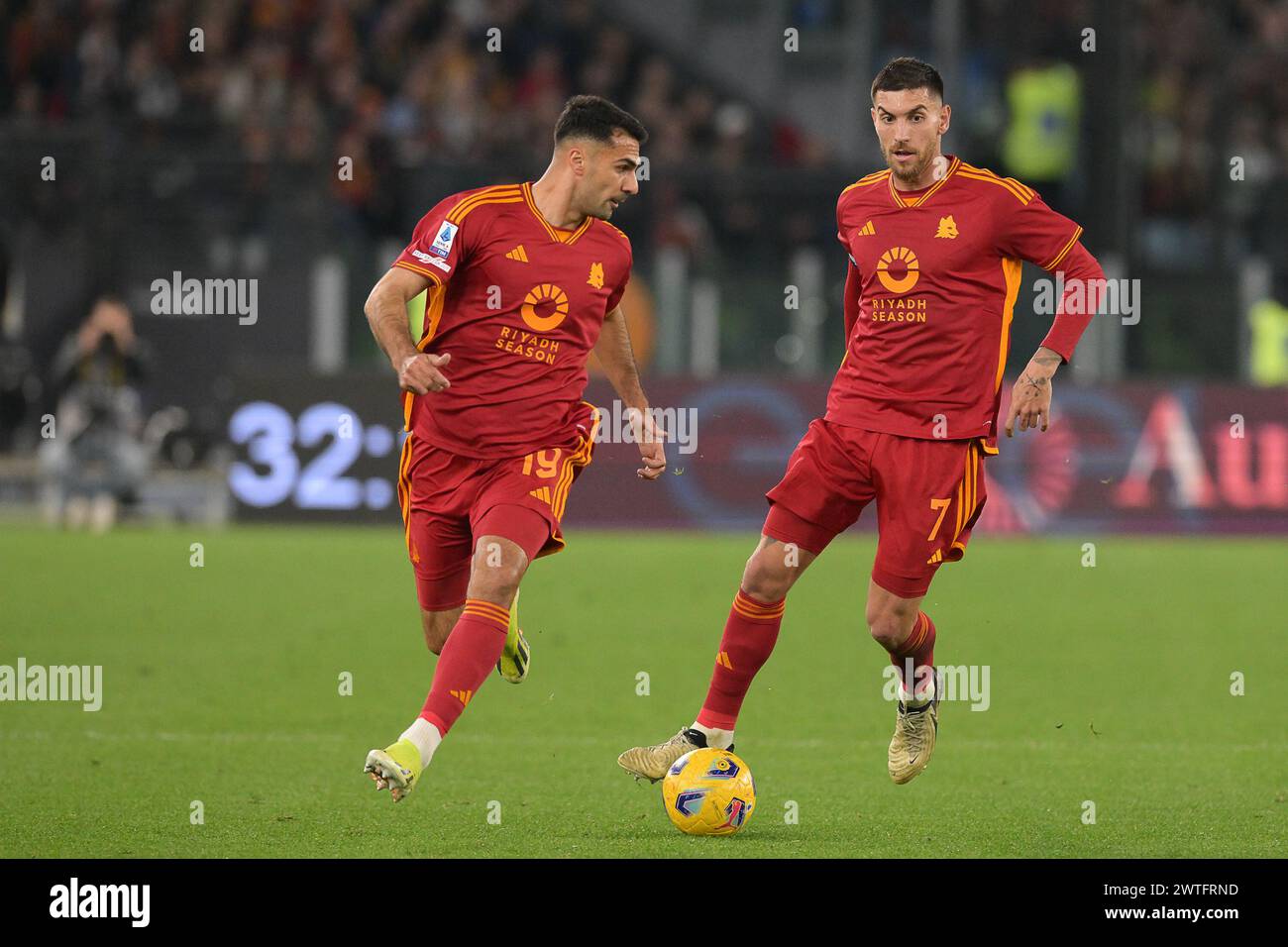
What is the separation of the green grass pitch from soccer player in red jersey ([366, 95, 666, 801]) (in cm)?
87

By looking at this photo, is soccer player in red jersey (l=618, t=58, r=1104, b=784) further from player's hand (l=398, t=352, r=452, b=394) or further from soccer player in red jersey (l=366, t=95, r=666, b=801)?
player's hand (l=398, t=352, r=452, b=394)

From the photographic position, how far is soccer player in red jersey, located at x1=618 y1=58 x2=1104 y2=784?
6953mm

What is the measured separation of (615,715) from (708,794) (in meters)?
2.44

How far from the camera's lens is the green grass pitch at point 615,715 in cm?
632

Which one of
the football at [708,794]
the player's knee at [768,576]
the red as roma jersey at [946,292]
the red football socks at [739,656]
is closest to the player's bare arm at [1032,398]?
the red as roma jersey at [946,292]

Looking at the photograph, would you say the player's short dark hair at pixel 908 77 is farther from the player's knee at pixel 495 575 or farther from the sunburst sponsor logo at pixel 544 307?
the player's knee at pixel 495 575

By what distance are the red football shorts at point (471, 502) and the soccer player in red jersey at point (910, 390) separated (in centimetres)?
69

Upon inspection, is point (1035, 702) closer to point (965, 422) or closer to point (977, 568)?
point (965, 422)

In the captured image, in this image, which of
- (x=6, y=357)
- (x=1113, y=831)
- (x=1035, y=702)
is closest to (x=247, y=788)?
(x=1113, y=831)

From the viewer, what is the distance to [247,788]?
6.98 metres

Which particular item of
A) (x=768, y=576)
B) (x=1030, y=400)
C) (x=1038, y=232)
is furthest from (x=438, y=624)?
(x=1038, y=232)

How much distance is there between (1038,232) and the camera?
694cm

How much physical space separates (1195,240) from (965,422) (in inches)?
629

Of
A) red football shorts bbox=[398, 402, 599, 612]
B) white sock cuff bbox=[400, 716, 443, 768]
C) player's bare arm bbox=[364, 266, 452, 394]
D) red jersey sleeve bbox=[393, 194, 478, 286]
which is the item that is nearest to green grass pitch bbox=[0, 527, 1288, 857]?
white sock cuff bbox=[400, 716, 443, 768]
